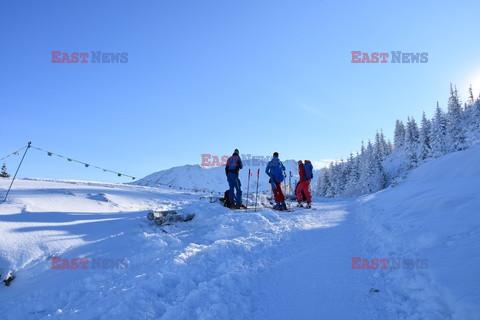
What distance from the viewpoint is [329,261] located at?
5867 mm

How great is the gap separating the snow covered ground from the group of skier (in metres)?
4.55

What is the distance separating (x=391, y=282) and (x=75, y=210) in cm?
851

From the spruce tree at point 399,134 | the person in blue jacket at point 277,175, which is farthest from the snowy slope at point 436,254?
the spruce tree at point 399,134

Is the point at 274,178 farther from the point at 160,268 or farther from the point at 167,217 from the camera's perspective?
the point at 160,268


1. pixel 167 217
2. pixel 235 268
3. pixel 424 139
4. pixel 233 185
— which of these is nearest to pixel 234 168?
pixel 233 185

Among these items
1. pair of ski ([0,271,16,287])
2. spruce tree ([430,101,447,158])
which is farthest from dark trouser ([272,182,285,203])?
spruce tree ([430,101,447,158])

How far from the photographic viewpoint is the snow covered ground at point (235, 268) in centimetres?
374

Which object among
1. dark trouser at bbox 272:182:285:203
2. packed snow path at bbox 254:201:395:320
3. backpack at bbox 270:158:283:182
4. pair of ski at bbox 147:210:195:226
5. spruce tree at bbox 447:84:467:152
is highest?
spruce tree at bbox 447:84:467:152

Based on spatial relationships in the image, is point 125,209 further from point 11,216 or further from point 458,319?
point 458,319

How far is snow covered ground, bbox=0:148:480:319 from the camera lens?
3.74 m

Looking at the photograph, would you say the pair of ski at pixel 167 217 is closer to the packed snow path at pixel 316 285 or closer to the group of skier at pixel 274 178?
the group of skier at pixel 274 178

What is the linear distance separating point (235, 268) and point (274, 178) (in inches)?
375

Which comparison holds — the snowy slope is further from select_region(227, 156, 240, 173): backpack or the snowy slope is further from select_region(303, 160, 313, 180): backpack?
select_region(303, 160, 313, 180): backpack

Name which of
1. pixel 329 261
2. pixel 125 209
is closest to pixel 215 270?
pixel 329 261
